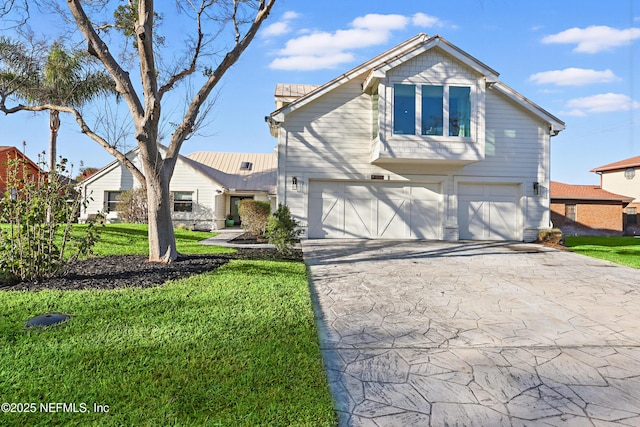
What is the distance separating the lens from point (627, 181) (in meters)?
28.3

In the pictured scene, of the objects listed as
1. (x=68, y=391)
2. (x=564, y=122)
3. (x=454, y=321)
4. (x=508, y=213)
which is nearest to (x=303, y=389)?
(x=68, y=391)

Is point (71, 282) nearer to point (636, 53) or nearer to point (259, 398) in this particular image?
point (259, 398)

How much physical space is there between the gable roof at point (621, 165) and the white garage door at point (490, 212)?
849 inches

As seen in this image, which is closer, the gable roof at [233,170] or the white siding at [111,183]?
the white siding at [111,183]

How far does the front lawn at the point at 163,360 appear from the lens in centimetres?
223

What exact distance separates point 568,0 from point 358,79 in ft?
19.7

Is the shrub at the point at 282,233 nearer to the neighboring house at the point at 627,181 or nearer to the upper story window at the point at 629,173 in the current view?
the neighboring house at the point at 627,181

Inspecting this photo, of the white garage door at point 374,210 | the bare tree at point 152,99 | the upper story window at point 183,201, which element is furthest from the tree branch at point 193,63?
the upper story window at point 183,201

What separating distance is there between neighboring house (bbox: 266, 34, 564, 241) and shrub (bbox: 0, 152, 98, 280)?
7412 mm

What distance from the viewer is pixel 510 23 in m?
8.52

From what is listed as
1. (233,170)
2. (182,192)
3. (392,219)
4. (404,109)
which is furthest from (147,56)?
(233,170)

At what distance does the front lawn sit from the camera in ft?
7.33

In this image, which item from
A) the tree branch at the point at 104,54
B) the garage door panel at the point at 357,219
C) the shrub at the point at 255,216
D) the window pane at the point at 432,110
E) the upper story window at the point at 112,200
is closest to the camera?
the tree branch at the point at 104,54

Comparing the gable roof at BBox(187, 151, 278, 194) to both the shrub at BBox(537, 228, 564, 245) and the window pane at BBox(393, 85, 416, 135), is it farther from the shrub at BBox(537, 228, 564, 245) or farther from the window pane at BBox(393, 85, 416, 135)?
the shrub at BBox(537, 228, 564, 245)
